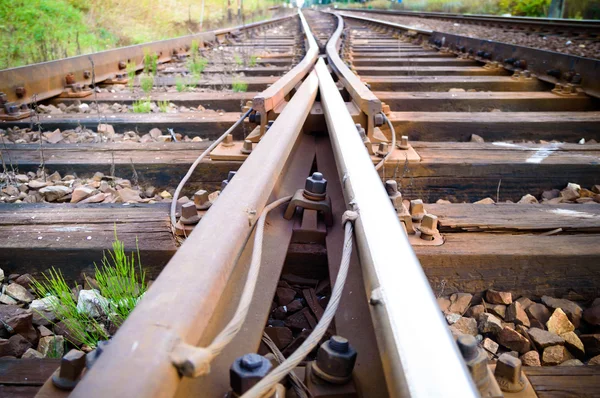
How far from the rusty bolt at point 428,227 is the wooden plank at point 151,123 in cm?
168

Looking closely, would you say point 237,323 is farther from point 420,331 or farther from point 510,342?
point 510,342

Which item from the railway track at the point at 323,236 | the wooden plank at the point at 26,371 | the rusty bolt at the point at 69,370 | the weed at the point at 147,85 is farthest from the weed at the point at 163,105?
the rusty bolt at the point at 69,370

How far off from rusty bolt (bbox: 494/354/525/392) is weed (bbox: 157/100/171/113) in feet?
9.55

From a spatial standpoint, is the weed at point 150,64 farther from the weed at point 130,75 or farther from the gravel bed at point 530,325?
the gravel bed at point 530,325

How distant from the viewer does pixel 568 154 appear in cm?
233

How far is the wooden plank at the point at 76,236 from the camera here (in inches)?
59.7

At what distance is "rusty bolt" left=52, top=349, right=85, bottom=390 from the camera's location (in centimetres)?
81

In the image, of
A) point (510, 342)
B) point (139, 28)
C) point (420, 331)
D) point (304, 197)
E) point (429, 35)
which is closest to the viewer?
point (420, 331)

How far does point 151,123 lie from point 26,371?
217 centimetres

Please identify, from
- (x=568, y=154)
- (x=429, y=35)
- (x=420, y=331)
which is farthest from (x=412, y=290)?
(x=429, y=35)

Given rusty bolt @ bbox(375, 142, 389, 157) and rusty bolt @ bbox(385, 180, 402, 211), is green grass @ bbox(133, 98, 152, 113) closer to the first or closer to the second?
rusty bolt @ bbox(375, 142, 389, 157)

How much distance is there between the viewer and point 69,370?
818 millimetres

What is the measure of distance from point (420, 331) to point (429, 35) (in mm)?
7471

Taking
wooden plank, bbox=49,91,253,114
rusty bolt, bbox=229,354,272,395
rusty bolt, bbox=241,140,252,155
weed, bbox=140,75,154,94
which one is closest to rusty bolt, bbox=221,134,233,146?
rusty bolt, bbox=241,140,252,155
